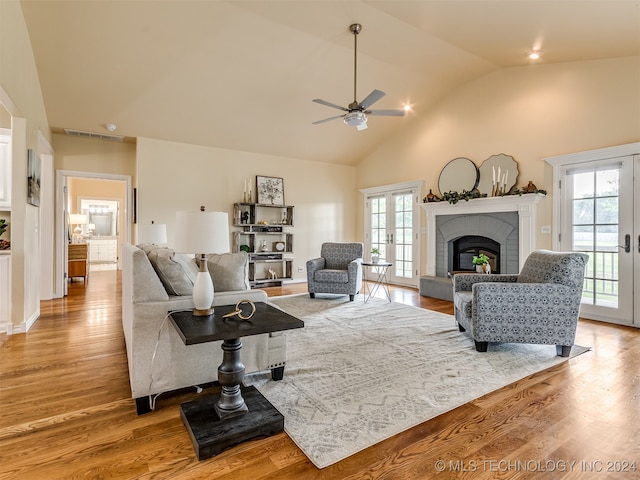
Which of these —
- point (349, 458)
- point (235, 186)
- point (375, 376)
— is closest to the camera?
point (349, 458)

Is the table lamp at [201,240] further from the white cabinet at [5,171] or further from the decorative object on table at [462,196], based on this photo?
the decorative object on table at [462,196]

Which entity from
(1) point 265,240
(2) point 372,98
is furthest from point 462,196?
(1) point 265,240

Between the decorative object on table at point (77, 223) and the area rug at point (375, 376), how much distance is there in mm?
8733

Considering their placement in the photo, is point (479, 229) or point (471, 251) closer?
point (479, 229)

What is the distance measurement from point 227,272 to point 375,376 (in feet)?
4.52

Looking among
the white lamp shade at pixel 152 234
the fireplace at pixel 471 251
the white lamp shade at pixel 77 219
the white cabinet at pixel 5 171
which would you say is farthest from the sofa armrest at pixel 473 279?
the white lamp shade at pixel 77 219

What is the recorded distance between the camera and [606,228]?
14.2ft

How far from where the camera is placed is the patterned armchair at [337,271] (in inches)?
212

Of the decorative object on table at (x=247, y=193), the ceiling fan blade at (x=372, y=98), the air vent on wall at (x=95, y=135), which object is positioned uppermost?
the air vent on wall at (x=95, y=135)

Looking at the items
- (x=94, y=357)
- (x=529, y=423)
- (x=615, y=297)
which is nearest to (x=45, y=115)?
(x=94, y=357)

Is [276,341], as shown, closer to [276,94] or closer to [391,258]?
[276,94]

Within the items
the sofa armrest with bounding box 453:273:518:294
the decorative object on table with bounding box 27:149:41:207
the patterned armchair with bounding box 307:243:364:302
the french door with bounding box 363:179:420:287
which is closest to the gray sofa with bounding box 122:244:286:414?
the sofa armrest with bounding box 453:273:518:294

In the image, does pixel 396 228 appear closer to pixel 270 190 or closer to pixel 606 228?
pixel 270 190

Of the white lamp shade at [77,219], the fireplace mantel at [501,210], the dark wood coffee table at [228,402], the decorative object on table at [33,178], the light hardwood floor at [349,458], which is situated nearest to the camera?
the light hardwood floor at [349,458]
